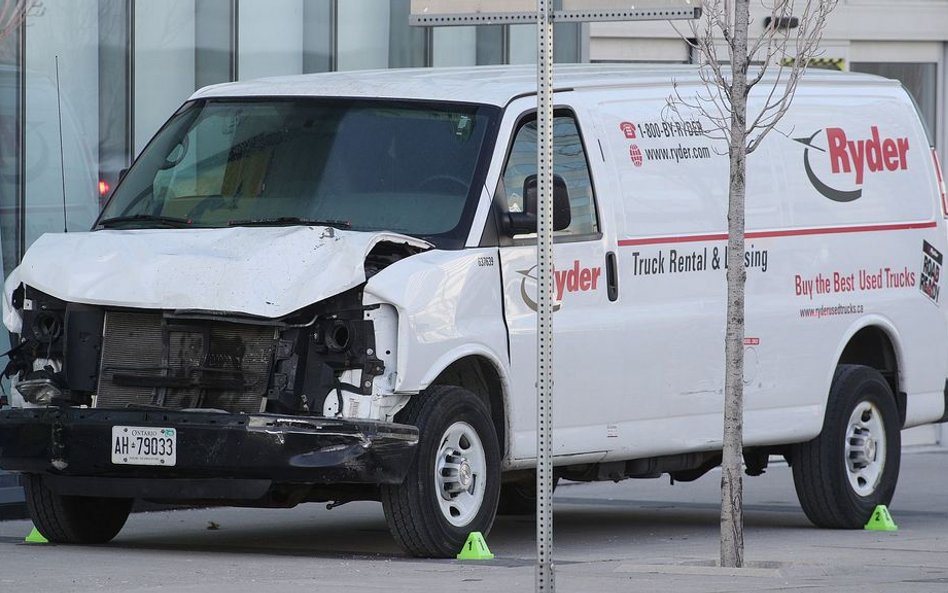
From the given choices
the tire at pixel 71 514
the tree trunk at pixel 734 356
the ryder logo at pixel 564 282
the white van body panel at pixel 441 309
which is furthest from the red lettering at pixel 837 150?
the tire at pixel 71 514

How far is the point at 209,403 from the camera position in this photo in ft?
32.7

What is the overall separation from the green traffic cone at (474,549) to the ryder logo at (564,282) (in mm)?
1222

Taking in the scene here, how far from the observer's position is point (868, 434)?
13.1 meters

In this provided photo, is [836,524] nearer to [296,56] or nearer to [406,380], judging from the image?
[406,380]

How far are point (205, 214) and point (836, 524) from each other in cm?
444

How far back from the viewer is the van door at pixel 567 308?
10.6m

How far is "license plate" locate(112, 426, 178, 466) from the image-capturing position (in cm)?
977

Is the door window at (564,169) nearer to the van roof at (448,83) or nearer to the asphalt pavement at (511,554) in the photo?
the van roof at (448,83)

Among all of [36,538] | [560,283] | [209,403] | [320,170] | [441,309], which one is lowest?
[36,538]

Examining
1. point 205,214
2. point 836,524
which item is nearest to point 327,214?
point 205,214

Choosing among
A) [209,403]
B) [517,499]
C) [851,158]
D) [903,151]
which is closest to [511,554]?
[209,403]

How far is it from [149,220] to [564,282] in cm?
213

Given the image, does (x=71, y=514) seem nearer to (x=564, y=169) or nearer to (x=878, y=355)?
(x=564, y=169)

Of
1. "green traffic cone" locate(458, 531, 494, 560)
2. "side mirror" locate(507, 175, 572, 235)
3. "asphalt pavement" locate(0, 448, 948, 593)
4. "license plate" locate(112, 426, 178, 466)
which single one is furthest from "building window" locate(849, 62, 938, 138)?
"license plate" locate(112, 426, 178, 466)
